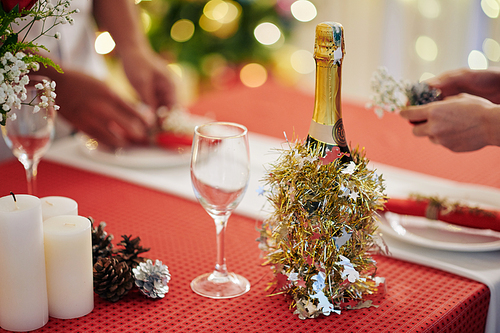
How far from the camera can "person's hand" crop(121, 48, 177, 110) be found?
Answer: 4.40ft

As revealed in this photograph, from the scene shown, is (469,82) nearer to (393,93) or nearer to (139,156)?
(393,93)

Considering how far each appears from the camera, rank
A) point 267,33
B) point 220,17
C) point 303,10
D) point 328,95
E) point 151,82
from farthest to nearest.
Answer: point 303,10 < point 267,33 < point 220,17 < point 151,82 < point 328,95

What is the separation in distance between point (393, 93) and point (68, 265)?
0.54 meters

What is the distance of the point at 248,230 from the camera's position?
35.4 inches

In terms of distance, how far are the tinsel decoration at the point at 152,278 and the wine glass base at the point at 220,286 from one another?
0.05 meters

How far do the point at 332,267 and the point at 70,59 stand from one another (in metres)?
1.20

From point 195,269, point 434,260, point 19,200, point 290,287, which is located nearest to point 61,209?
point 19,200

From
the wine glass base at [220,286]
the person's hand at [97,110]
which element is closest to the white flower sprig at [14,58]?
the wine glass base at [220,286]

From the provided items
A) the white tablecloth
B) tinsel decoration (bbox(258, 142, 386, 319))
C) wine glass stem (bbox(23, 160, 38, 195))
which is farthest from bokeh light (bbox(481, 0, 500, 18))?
wine glass stem (bbox(23, 160, 38, 195))

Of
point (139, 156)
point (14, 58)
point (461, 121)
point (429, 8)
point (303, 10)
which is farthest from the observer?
point (303, 10)

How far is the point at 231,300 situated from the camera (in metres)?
0.68

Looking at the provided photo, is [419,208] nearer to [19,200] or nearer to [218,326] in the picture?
[218,326]

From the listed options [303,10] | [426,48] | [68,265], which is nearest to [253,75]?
[303,10]

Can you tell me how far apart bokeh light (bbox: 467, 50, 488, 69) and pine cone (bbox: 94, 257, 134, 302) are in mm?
2645
